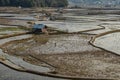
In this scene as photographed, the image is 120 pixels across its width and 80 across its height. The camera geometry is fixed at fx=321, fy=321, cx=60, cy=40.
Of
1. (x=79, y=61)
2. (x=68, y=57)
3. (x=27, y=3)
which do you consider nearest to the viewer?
(x=79, y=61)

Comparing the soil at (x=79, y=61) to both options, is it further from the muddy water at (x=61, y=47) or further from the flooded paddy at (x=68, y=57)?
the muddy water at (x=61, y=47)

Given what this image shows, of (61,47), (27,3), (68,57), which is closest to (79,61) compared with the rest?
(68,57)

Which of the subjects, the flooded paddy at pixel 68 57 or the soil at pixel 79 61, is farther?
the flooded paddy at pixel 68 57

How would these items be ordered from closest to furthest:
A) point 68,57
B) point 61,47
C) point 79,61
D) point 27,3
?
1. point 79,61
2. point 68,57
3. point 61,47
4. point 27,3

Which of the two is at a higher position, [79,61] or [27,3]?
[79,61]

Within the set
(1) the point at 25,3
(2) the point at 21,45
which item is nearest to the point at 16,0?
(1) the point at 25,3

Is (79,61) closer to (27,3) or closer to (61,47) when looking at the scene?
(61,47)

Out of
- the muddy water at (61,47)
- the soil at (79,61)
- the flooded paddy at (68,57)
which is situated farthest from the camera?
the muddy water at (61,47)

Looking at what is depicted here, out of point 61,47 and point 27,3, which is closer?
point 61,47

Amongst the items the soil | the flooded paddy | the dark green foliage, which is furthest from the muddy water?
the dark green foliage

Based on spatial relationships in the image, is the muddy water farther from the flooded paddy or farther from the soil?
the soil

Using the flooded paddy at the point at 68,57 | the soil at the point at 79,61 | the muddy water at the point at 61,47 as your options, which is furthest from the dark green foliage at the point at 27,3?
the soil at the point at 79,61
